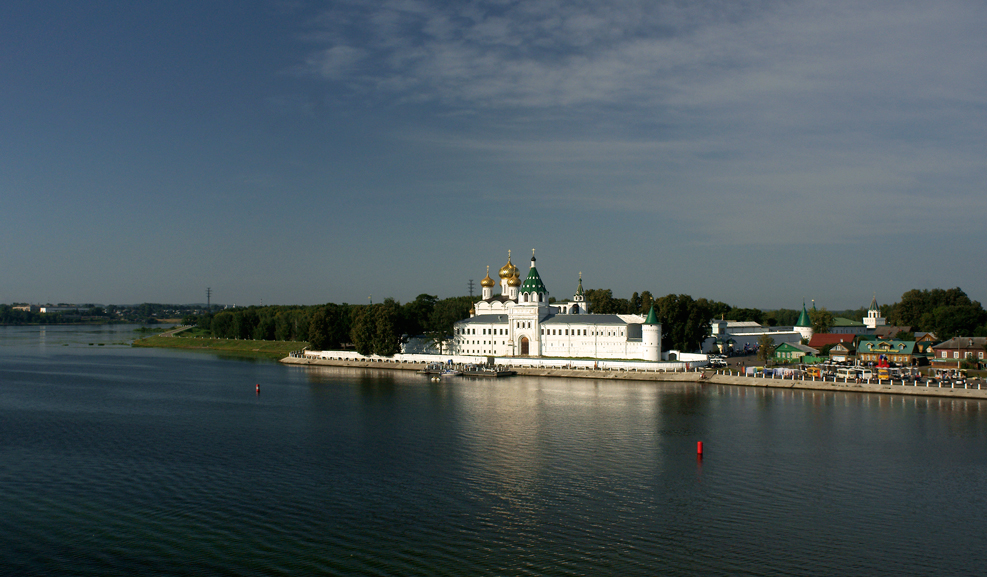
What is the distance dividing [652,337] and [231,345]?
49384mm

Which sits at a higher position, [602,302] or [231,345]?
[602,302]

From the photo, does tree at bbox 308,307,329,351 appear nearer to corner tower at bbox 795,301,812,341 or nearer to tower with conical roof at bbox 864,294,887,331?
corner tower at bbox 795,301,812,341

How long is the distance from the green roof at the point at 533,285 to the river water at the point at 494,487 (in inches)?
865

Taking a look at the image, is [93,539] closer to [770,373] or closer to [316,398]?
[316,398]

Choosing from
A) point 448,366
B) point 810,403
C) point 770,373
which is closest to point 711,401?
point 810,403

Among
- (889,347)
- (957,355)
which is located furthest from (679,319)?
(957,355)

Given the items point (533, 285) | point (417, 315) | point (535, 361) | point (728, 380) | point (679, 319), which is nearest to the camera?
point (728, 380)

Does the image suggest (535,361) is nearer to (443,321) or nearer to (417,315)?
(443,321)

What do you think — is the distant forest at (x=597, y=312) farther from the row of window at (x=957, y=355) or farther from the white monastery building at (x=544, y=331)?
the row of window at (x=957, y=355)

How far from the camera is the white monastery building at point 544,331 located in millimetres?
49469

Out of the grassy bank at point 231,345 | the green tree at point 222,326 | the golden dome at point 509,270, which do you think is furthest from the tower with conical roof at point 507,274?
the green tree at point 222,326

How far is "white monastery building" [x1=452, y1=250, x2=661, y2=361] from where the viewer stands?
49.5m

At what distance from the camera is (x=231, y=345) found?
7844 centimetres

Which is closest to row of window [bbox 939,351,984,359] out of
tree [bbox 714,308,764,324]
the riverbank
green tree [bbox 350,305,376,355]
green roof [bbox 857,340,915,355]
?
green roof [bbox 857,340,915,355]
